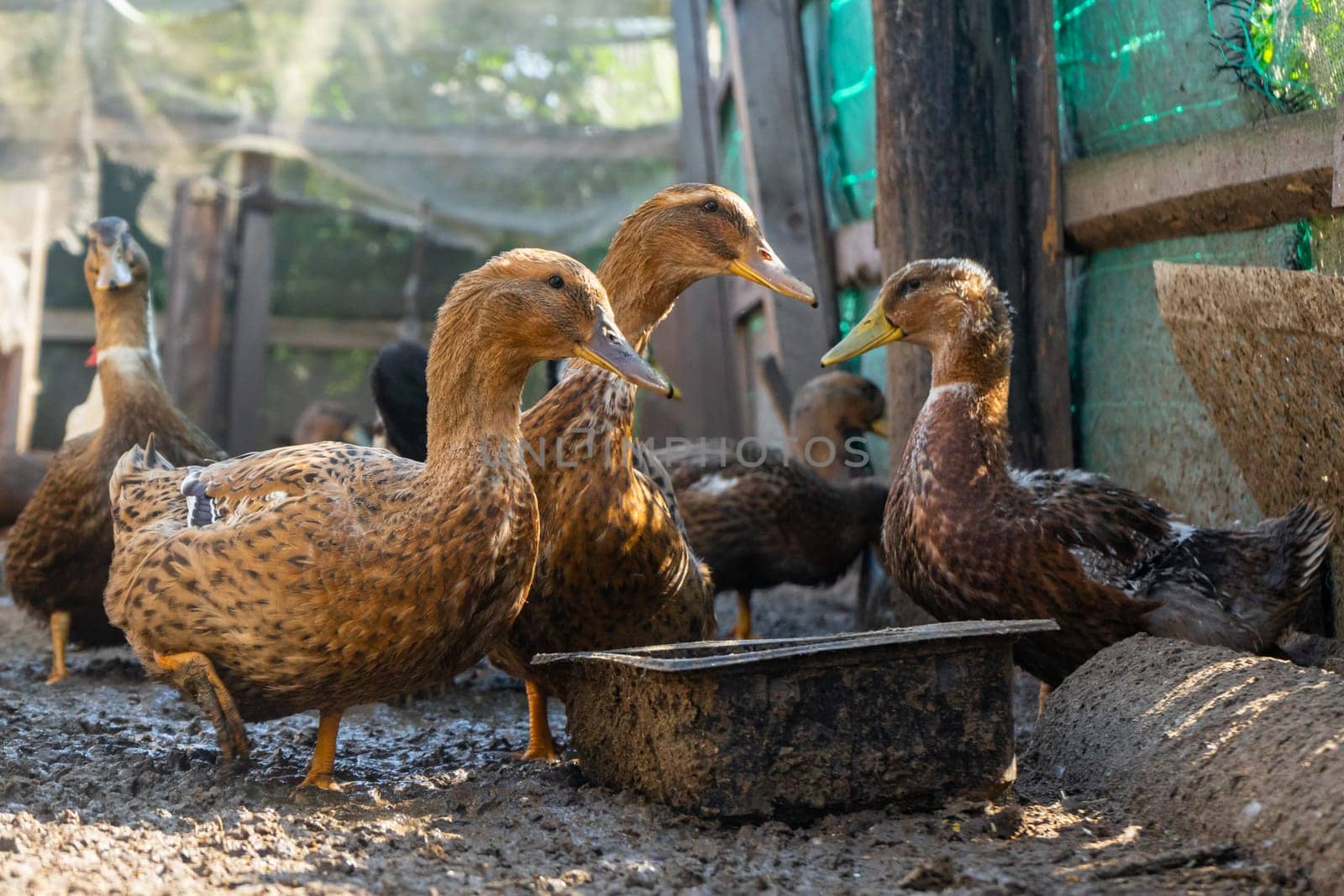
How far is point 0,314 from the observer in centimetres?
779

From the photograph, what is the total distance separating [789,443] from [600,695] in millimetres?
3801

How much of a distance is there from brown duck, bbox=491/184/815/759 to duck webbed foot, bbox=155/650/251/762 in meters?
0.72

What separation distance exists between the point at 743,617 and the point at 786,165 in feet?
7.17

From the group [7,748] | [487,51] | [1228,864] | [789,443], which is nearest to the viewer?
[1228,864]

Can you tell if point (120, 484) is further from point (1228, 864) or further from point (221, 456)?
point (1228, 864)

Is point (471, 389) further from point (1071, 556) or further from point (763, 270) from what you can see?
point (1071, 556)

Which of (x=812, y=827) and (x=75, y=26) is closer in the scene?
(x=812, y=827)

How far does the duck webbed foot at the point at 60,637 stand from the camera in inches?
184

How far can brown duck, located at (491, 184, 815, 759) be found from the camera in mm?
3359

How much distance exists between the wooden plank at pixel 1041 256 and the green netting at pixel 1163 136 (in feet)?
0.42

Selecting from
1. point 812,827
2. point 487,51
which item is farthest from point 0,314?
point 812,827

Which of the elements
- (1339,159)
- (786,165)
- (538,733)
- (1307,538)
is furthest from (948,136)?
(538,733)

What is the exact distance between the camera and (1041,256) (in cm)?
447

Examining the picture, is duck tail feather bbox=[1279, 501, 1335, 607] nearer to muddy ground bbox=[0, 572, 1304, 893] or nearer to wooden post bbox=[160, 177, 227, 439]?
muddy ground bbox=[0, 572, 1304, 893]
